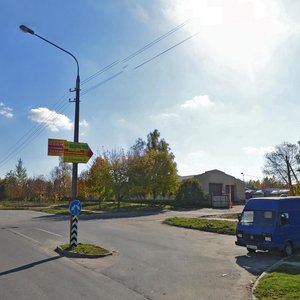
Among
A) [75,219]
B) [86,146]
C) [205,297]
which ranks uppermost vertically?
[86,146]

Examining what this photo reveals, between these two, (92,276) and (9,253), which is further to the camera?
(9,253)

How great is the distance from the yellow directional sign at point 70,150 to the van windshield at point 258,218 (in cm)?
682

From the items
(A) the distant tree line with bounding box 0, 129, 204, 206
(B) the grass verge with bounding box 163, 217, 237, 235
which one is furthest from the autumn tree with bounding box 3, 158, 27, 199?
(B) the grass verge with bounding box 163, 217, 237, 235

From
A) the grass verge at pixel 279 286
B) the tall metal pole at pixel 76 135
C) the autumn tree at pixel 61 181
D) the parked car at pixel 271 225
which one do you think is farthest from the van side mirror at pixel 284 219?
the autumn tree at pixel 61 181

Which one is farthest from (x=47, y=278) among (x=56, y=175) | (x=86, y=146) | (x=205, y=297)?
(x=56, y=175)

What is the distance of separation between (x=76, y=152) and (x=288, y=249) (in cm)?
907

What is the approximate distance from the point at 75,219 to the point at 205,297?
8.51 meters

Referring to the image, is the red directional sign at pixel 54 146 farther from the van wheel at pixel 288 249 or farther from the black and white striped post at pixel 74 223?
the van wheel at pixel 288 249

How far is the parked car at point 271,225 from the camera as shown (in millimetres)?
Result: 14811

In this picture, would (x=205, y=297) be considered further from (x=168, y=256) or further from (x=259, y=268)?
(x=168, y=256)

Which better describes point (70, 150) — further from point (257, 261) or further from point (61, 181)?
point (61, 181)

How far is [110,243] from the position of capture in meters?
18.2

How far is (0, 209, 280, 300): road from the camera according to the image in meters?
8.84

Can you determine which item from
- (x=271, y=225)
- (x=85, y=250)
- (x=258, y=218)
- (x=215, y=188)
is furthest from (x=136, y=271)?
(x=215, y=188)
